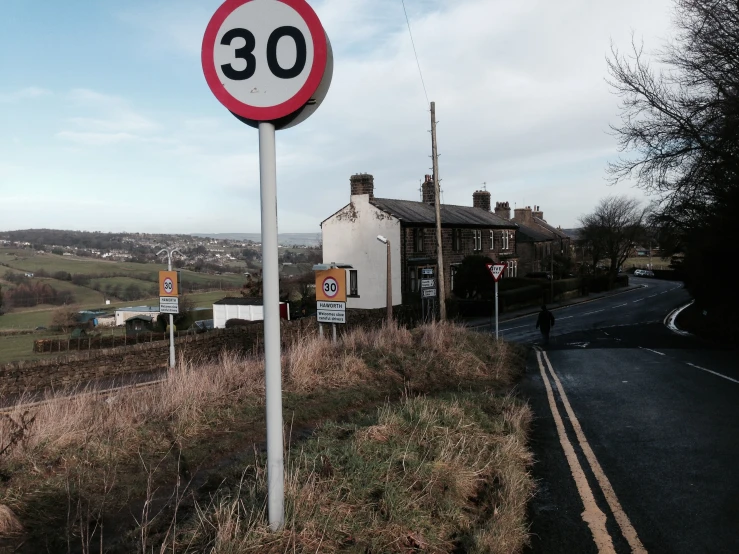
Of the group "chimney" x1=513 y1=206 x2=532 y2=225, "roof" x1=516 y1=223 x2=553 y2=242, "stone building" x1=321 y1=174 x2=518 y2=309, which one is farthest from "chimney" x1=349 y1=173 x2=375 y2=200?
"chimney" x1=513 y1=206 x2=532 y2=225

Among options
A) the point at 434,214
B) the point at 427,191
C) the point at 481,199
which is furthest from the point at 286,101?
the point at 481,199

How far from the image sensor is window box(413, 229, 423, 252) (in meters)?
37.7

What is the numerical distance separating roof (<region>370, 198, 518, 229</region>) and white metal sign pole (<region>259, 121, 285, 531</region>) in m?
32.9

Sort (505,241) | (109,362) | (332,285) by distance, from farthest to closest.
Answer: (505,241) → (109,362) → (332,285)

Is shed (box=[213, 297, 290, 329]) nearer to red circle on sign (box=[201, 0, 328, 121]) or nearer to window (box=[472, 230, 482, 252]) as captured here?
window (box=[472, 230, 482, 252])

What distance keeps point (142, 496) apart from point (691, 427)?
7.20m

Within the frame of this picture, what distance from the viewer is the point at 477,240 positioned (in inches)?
1781

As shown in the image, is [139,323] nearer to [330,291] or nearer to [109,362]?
[109,362]

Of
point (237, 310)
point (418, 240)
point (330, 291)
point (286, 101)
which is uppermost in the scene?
point (418, 240)

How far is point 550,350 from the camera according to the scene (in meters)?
20.3

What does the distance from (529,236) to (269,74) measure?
59803 millimetres

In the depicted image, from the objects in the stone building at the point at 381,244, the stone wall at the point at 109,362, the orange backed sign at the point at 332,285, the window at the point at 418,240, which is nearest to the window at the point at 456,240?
the stone building at the point at 381,244

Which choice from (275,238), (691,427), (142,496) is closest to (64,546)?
(142,496)

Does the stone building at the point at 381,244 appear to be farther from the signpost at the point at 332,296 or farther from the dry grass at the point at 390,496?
the dry grass at the point at 390,496
